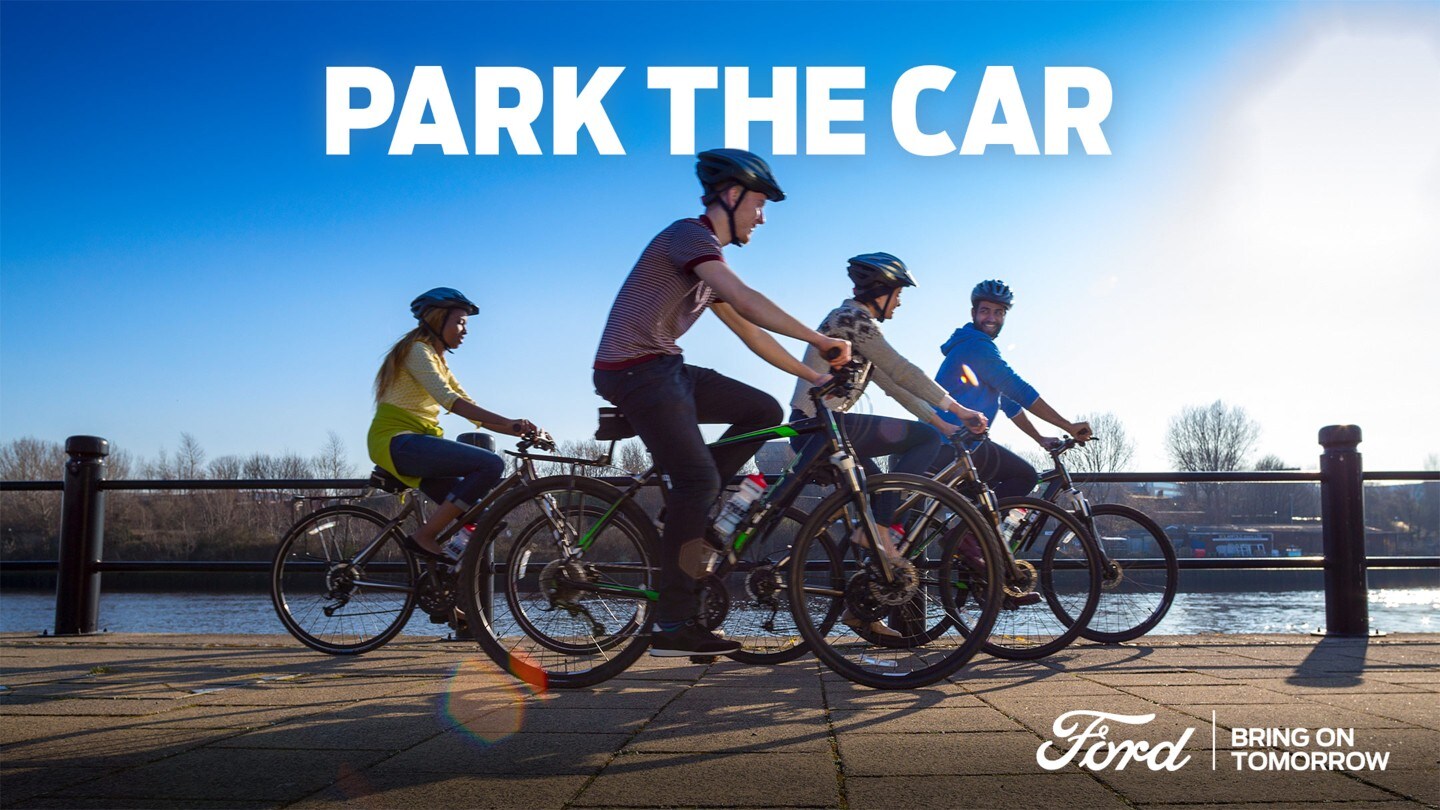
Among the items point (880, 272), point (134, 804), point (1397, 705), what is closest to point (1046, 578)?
point (880, 272)

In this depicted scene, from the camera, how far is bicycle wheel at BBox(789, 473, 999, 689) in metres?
3.54

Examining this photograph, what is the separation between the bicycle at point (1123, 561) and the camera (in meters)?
5.29

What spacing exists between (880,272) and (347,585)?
9.96ft

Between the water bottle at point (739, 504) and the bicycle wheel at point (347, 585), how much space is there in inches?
86.6

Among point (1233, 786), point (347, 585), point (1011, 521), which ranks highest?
point (1011, 521)

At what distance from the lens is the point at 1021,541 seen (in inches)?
201

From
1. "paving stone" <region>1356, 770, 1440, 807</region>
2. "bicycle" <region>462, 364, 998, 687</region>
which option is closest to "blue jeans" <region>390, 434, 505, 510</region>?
"bicycle" <region>462, 364, 998, 687</region>

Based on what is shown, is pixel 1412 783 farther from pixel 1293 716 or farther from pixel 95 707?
pixel 95 707

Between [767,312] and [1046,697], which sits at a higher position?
[767,312]

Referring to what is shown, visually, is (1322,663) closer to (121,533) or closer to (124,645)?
(124,645)

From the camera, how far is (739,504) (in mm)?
3779

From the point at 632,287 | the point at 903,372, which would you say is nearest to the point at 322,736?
the point at 632,287

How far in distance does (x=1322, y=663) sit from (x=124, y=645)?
5844 mm

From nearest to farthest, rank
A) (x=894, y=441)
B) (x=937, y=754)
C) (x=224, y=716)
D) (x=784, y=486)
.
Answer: (x=937, y=754) < (x=224, y=716) < (x=784, y=486) < (x=894, y=441)
